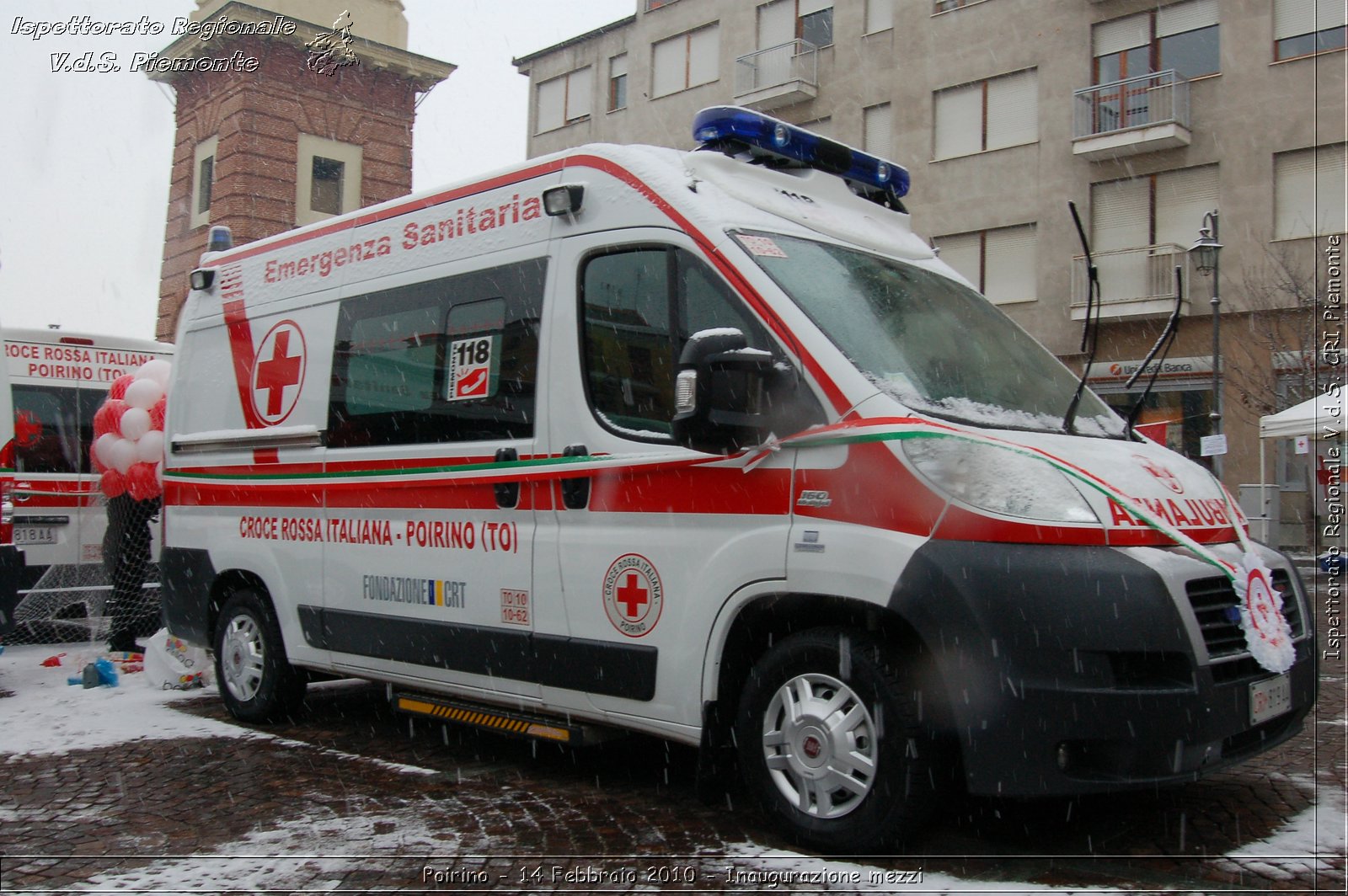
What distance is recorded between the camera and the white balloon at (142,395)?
942cm

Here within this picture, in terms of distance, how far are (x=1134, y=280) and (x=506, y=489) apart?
21.4 meters

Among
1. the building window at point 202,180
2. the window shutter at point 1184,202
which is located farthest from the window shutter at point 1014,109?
the building window at point 202,180

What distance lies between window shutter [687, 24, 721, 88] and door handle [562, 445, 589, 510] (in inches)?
1096

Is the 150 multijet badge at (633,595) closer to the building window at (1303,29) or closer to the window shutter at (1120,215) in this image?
the window shutter at (1120,215)

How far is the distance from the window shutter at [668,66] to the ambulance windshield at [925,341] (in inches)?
1117

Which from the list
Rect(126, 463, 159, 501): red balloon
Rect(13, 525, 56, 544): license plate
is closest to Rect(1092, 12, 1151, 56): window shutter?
Rect(126, 463, 159, 501): red balloon

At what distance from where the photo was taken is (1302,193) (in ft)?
73.5

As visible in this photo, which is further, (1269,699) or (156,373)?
(156,373)

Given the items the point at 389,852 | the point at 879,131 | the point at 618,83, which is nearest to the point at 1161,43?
the point at 879,131

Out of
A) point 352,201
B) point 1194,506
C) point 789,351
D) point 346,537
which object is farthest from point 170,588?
point 352,201

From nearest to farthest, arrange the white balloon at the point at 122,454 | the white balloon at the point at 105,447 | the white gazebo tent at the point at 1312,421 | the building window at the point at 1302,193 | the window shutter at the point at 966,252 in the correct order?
the white balloon at the point at 122,454 → the white balloon at the point at 105,447 → the white gazebo tent at the point at 1312,421 → the building window at the point at 1302,193 → the window shutter at the point at 966,252

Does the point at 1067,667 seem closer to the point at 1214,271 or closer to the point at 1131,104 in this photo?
the point at 1214,271

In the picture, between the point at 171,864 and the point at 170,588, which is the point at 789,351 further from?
the point at 170,588

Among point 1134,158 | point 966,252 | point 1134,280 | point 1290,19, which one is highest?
point 1290,19
